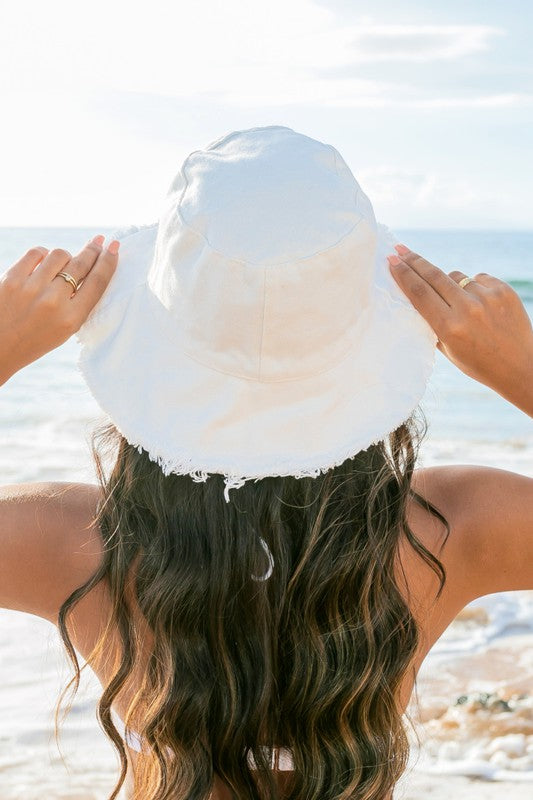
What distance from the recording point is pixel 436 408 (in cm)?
789

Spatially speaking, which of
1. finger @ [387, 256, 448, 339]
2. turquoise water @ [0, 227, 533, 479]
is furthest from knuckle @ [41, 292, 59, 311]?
turquoise water @ [0, 227, 533, 479]

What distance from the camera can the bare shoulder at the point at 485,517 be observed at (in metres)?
1.44

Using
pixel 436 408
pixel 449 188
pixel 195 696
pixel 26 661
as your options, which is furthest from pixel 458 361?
pixel 449 188

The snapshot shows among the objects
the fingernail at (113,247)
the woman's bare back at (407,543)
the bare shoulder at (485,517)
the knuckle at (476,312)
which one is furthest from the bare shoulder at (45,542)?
the knuckle at (476,312)

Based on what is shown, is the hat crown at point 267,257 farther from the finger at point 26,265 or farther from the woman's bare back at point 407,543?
the woman's bare back at point 407,543

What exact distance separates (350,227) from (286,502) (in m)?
0.43

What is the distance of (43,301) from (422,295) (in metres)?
Answer: 0.63

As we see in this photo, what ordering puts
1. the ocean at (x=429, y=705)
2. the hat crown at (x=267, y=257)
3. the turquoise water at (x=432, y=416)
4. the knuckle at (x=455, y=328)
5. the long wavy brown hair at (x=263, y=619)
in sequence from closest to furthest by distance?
the hat crown at (x=267, y=257), the long wavy brown hair at (x=263, y=619), the knuckle at (x=455, y=328), the ocean at (x=429, y=705), the turquoise water at (x=432, y=416)

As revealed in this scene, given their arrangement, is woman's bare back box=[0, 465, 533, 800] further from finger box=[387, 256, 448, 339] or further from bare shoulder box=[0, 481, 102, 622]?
finger box=[387, 256, 448, 339]

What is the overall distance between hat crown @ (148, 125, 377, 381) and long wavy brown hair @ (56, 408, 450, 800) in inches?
8.4

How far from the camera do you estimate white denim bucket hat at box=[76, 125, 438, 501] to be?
1.18m

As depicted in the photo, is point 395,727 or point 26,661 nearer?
point 395,727

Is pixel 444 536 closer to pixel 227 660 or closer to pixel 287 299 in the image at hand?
pixel 227 660

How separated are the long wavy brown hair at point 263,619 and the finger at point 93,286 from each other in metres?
0.21
